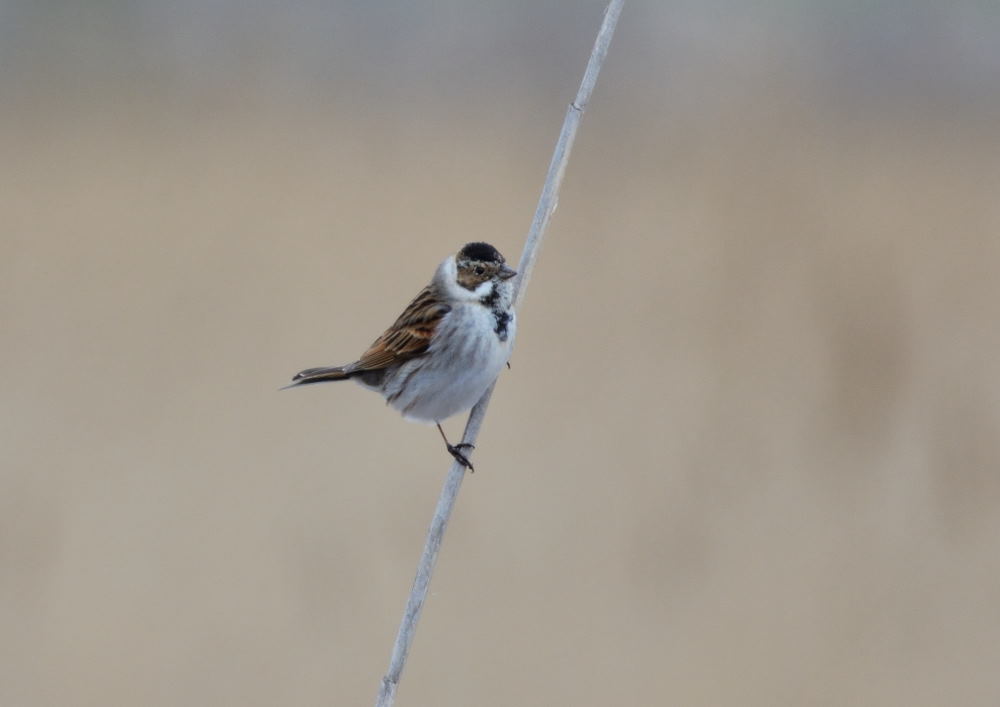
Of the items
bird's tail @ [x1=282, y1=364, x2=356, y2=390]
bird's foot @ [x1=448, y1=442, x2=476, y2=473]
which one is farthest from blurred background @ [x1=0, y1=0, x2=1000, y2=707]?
bird's foot @ [x1=448, y1=442, x2=476, y2=473]

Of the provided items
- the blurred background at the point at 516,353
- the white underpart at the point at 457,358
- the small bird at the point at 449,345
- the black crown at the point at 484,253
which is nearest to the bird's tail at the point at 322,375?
the small bird at the point at 449,345

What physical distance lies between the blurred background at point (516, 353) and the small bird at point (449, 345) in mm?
2229

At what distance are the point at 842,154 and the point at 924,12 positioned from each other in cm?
211

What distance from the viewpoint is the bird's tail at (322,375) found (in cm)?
370

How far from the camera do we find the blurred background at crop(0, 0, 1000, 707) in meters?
5.88

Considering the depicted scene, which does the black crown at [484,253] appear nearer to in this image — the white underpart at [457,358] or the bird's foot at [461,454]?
the white underpart at [457,358]

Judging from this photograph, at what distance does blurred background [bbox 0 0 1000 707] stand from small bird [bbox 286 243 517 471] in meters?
2.23

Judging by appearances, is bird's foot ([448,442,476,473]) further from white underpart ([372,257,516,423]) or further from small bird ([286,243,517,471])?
white underpart ([372,257,516,423])

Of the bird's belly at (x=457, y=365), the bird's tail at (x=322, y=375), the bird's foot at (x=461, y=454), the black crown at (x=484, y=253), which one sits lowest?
the bird's foot at (x=461, y=454)

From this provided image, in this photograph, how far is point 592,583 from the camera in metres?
6.09

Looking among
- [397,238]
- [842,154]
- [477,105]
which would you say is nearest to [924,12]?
[842,154]

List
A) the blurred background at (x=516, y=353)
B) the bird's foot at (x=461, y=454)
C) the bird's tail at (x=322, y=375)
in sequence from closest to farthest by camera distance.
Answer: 1. the bird's foot at (x=461, y=454)
2. the bird's tail at (x=322, y=375)
3. the blurred background at (x=516, y=353)

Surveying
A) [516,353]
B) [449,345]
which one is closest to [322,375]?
[449,345]

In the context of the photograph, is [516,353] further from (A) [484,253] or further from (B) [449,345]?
(A) [484,253]
